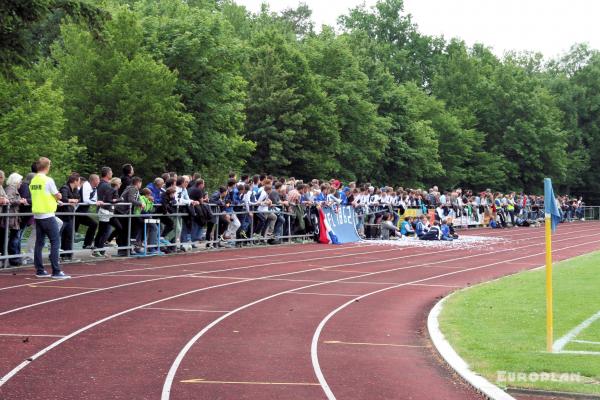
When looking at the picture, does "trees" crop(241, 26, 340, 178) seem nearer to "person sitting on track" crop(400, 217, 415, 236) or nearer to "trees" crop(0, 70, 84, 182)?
"trees" crop(0, 70, 84, 182)

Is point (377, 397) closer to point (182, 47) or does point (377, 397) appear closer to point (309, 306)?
point (309, 306)

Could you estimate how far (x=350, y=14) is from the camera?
91.4 m

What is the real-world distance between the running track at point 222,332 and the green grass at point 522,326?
46 cm

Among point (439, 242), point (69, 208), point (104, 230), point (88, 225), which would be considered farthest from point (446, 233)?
point (69, 208)

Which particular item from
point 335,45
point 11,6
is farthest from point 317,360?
point 335,45

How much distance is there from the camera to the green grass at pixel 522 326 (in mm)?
8953

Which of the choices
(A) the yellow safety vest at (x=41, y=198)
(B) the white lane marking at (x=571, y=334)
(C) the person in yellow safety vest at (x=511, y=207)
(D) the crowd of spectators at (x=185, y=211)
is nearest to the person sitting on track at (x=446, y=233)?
(D) the crowd of spectators at (x=185, y=211)

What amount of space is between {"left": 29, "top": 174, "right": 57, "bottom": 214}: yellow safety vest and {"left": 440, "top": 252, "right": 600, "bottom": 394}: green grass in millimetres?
6861

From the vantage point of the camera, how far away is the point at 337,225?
30984 millimetres

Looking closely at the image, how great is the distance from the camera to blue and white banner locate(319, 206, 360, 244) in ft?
99.2

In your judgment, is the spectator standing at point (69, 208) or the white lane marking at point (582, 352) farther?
the spectator standing at point (69, 208)

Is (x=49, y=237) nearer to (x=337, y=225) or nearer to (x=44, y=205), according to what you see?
(x=44, y=205)

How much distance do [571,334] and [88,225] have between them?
11.7 meters

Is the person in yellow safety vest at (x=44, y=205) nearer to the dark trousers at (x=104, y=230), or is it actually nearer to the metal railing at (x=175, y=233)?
the metal railing at (x=175, y=233)
